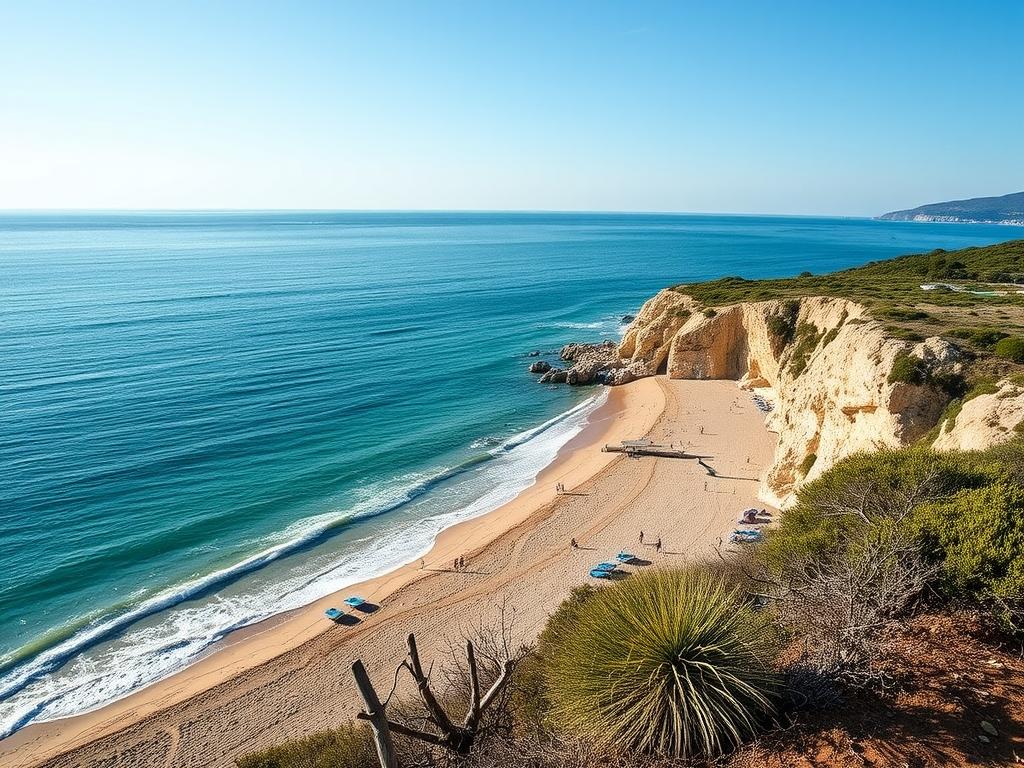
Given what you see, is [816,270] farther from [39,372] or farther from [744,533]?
[39,372]

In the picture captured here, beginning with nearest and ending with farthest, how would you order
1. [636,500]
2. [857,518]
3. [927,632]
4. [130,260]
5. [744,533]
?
[927,632] < [857,518] < [744,533] < [636,500] < [130,260]

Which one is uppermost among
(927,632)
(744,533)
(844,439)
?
(927,632)

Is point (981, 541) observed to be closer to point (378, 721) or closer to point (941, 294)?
point (378, 721)

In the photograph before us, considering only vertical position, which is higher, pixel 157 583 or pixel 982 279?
pixel 982 279

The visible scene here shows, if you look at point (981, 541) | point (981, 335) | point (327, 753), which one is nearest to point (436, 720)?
point (327, 753)

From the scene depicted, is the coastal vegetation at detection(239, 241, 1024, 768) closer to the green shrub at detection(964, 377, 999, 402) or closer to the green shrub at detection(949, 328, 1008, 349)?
the green shrub at detection(964, 377, 999, 402)

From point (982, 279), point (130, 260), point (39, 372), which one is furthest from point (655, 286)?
point (130, 260)

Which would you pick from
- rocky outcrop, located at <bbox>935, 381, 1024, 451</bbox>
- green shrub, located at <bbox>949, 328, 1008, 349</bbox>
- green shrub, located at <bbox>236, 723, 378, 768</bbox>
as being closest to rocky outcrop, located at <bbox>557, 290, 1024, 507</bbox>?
rocky outcrop, located at <bbox>935, 381, 1024, 451</bbox>

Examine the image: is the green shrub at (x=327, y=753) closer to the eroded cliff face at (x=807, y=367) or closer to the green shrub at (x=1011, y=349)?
A: the eroded cliff face at (x=807, y=367)
